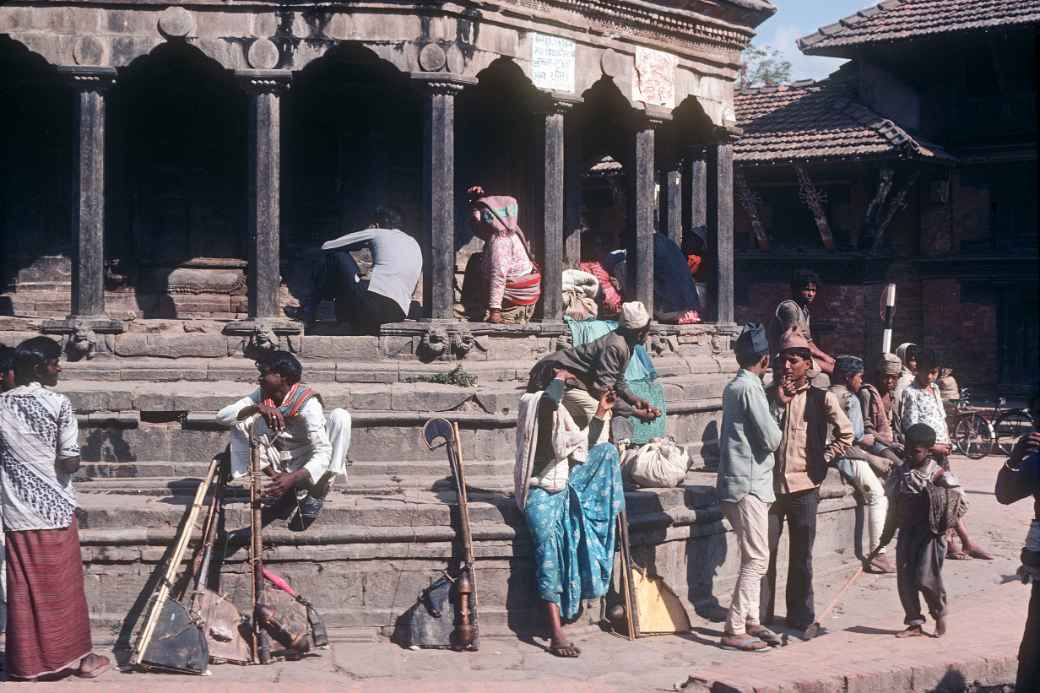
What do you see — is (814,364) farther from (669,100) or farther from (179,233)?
(179,233)

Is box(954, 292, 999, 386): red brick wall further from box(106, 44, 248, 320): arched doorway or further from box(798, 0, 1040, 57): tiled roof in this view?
box(106, 44, 248, 320): arched doorway

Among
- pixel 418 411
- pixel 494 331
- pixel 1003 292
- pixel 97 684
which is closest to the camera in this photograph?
pixel 97 684

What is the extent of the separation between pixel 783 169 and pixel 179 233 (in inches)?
621

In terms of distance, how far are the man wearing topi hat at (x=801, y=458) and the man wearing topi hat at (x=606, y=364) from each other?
933 millimetres

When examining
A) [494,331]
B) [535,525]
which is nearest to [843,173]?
[494,331]

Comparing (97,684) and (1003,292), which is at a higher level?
(1003,292)

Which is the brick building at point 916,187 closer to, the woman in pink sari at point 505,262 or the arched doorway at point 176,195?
the woman in pink sari at point 505,262

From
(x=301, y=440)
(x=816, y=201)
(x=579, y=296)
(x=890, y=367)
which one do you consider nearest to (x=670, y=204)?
(x=579, y=296)

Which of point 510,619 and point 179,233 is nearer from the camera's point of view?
point 510,619

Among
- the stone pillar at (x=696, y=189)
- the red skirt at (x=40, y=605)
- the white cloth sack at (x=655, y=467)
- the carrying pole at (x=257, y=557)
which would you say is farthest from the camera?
the stone pillar at (x=696, y=189)

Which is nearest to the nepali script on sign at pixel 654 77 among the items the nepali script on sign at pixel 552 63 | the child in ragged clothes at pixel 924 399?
the nepali script on sign at pixel 552 63

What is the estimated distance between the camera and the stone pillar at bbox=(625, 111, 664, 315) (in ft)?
44.0

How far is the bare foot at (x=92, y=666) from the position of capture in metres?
7.42

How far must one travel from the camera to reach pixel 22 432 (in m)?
7.32
